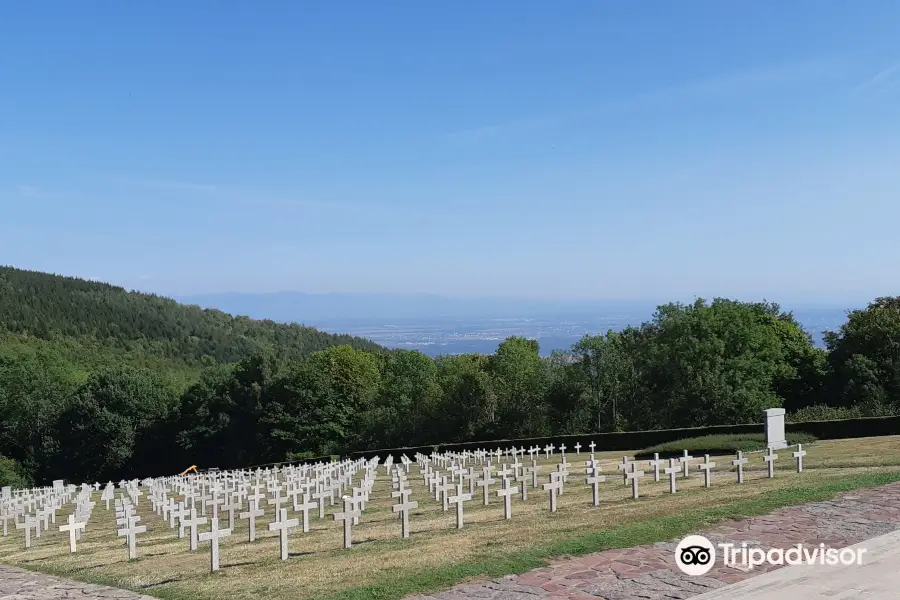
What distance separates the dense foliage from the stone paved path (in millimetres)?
32569

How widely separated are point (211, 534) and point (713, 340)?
4838 centimetres

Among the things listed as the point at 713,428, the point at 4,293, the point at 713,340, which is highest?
the point at 4,293

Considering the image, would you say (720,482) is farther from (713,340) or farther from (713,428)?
(713,340)

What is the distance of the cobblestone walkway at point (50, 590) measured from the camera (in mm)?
10180

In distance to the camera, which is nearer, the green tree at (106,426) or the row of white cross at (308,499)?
the row of white cross at (308,499)

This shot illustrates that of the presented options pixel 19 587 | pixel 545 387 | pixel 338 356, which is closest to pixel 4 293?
pixel 338 356

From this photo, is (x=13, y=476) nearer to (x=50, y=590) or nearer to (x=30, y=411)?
(x=30, y=411)

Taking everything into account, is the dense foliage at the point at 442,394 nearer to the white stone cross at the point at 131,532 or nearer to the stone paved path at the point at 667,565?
the stone paved path at the point at 667,565

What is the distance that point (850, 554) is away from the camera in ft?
31.0

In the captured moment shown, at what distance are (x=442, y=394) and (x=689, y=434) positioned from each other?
29.0 m

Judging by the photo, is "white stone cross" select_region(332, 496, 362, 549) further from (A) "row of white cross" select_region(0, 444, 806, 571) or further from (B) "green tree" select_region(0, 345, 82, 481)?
(B) "green tree" select_region(0, 345, 82, 481)

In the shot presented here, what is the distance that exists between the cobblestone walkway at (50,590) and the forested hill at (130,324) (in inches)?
4369

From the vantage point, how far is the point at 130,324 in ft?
507

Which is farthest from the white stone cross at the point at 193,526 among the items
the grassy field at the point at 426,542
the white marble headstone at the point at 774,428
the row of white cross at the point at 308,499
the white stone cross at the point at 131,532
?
the white marble headstone at the point at 774,428
